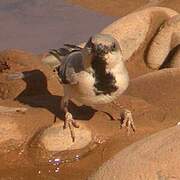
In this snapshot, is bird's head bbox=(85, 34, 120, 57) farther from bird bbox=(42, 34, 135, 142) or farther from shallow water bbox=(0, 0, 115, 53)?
shallow water bbox=(0, 0, 115, 53)

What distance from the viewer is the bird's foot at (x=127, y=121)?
16.8ft

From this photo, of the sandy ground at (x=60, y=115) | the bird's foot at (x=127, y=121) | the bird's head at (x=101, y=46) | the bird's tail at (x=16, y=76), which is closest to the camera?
the bird's head at (x=101, y=46)

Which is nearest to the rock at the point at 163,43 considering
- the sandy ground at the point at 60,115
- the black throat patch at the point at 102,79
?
the sandy ground at the point at 60,115

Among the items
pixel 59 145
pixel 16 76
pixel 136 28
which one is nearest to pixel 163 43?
pixel 136 28

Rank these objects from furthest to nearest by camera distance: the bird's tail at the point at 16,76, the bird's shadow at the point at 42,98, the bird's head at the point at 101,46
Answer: the bird's tail at the point at 16,76 → the bird's shadow at the point at 42,98 → the bird's head at the point at 101,46

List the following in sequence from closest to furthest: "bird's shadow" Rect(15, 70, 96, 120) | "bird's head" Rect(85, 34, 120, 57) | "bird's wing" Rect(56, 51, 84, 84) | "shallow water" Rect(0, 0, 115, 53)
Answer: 1. "bird's head" Rect(85, 34, 120, 57)
2. "bird's wing" Rect(56, 51, 84, 84)
3. "bird's shadow" Rect(15, 70, 96, 120)
4. "shallow water" Rect(0, 0, 115, 53)

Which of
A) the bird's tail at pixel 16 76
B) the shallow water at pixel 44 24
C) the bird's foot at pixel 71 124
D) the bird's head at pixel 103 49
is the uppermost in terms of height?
the bird's head at pixel 103 49

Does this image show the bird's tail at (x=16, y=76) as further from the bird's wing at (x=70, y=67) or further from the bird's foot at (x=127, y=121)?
the bird's foot at (x=127, y=121)

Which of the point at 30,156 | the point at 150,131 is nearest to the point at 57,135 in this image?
the point at 30,156

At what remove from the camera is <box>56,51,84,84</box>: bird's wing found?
4.72 metres

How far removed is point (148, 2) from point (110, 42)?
7978mm

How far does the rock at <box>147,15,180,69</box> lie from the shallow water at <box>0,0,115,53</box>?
1678mm

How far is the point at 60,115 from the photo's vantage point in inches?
210

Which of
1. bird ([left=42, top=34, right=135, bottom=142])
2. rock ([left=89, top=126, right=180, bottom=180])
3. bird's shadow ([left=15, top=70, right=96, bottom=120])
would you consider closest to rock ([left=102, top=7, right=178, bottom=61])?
bird's shadow ([left=15, top=70, right=96, bottom=120])
